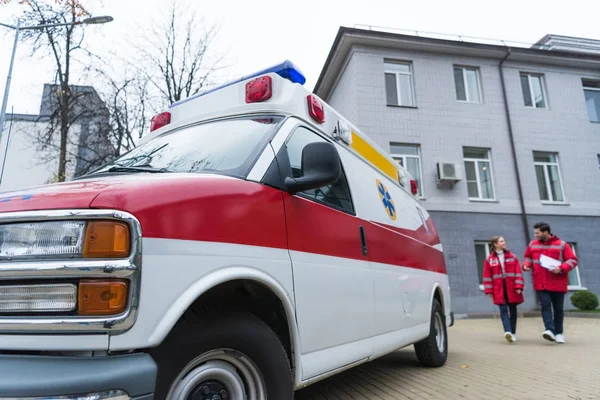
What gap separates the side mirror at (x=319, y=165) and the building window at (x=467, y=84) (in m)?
15.1

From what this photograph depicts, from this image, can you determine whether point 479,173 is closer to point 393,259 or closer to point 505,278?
point 505,278

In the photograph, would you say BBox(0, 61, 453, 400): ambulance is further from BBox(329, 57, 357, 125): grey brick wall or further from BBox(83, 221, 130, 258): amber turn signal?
BBox(329, 57, 357, 125): grey brick wall

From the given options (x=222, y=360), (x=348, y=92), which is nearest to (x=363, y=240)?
(x=222, y=360)

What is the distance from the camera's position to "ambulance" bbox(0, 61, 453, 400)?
1.42 m

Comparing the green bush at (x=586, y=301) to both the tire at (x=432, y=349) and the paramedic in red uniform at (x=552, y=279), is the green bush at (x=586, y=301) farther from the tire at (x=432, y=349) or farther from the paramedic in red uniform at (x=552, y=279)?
the tire at (x=432, y=349)

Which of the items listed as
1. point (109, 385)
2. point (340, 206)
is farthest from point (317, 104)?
point (109, 385)

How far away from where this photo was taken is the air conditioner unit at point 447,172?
13930mm

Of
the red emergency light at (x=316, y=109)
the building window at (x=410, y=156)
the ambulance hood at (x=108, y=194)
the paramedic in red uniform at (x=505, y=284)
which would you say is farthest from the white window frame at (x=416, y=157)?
the ambulance hood at (x=108, y=194)

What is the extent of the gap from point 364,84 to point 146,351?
14.2m

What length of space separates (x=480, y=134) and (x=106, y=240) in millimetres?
15842

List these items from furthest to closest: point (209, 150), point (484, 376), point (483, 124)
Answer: point (483, 124)
point (484, 376)
point (209, 150)

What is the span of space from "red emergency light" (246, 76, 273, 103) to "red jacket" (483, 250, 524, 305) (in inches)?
249

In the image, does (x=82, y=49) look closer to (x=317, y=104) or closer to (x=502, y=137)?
(x=317, y=104)

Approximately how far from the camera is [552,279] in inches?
266
